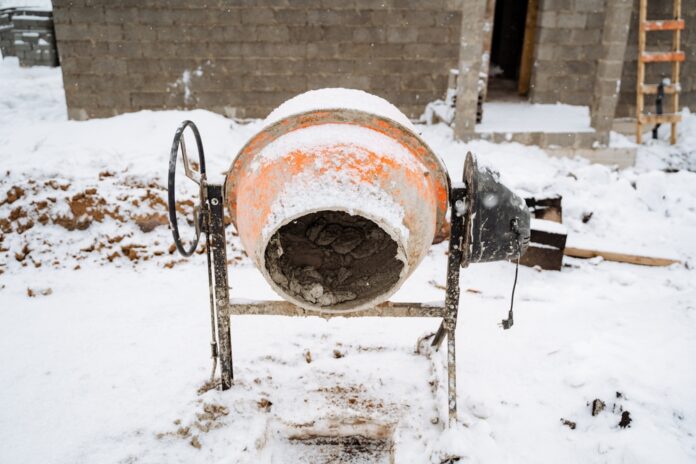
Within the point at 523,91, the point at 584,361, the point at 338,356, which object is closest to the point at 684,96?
the point at 523,91

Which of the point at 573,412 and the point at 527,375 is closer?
the point at 573,412

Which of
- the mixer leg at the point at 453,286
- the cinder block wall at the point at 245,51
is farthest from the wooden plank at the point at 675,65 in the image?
the mixer leg at the point at 453,286

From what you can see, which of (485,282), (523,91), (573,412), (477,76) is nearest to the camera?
(573,412)

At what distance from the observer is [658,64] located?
779 cm

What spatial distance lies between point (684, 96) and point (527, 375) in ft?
22.7

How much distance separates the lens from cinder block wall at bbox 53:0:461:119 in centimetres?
709

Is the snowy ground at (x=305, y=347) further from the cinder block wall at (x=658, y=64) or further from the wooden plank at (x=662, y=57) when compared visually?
the cinder block wall at (x=658, y=64)

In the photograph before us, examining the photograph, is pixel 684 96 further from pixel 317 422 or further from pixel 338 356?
pixel 317 422

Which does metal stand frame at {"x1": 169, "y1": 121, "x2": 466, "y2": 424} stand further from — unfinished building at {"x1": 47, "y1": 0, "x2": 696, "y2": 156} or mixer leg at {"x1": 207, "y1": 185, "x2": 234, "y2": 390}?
unfinished building at {"x1": 47, "y1": 0, "x2": 696, "y2": 156}

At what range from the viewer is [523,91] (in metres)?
8.80

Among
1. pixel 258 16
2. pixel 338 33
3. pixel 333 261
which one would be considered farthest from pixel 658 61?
pixel 333 261

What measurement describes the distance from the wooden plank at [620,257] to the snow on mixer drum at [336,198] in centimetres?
268

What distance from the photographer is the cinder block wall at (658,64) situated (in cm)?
747

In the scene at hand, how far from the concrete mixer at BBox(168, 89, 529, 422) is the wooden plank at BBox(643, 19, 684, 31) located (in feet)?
19.9
